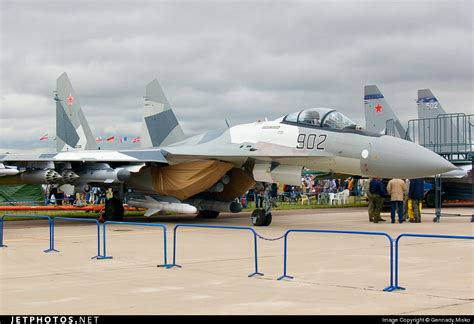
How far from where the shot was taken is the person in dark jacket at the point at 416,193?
1889 centimetres

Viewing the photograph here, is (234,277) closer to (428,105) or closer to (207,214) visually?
(207,214)

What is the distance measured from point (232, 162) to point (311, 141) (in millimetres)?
2867

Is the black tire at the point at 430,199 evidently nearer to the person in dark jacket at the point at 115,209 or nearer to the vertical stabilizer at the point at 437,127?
the vertical stabilizer at the point at 437,127

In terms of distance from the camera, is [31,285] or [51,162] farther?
[51,162]

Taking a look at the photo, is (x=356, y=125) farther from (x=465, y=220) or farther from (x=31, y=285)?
(x=31, y=285)

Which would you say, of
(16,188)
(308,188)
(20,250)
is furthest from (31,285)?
(308,188)

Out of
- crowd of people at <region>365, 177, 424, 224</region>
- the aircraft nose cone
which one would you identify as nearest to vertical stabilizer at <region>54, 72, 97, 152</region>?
crowd of people at <region>365, 177, 424, 224</region>

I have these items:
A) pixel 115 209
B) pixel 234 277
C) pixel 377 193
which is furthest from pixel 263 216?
pixel 234 277

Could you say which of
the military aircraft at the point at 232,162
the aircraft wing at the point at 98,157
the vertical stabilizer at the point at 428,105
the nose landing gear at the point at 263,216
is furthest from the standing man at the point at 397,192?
the vertical stabilizer at the point at 428,105

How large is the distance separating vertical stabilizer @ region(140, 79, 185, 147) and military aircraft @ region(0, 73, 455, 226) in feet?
10.7

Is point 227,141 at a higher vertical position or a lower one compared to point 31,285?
higher

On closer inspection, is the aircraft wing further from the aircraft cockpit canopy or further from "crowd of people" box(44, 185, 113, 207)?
"crowd of people" box(44, 185, 113, 207)

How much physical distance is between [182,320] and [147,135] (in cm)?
1778

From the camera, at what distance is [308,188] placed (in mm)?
41250
